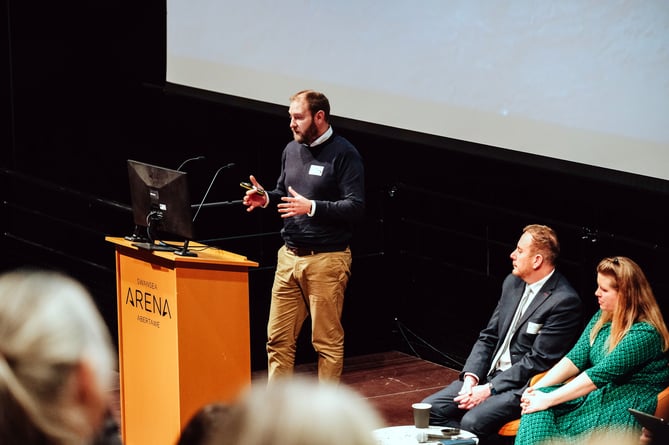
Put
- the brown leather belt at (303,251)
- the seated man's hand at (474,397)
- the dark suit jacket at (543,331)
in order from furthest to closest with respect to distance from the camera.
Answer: the brown leather belt at (303,251), the seated man's hand at (474,397), the dark suit jacket at (543,331)

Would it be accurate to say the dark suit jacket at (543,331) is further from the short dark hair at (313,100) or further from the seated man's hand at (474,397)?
the short dark hair at (313,100)

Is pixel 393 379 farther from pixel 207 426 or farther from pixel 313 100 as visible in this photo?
pixel 207 426

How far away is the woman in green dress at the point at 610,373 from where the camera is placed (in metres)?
4.62

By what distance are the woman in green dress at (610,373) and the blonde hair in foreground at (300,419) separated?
366 cm

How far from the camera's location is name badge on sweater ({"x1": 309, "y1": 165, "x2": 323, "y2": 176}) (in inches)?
217

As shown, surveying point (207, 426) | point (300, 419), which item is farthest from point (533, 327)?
point (300, 419)

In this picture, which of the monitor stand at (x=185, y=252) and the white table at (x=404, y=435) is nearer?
the white table at (x=404, y=435)

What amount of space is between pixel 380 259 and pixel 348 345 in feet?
1.99

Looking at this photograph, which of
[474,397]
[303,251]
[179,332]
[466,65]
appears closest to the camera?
[179,332]

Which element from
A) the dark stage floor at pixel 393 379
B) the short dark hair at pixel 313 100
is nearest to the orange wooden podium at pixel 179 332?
the short dark hair at pixel 313 100

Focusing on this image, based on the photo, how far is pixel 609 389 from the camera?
4.72m

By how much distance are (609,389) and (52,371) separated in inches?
148

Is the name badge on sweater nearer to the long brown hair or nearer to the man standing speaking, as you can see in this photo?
the man standing speaking

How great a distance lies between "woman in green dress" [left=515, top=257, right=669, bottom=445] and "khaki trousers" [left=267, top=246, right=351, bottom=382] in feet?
3.89
